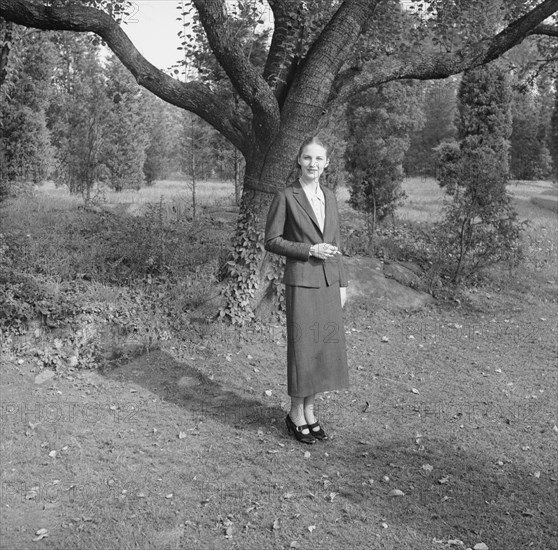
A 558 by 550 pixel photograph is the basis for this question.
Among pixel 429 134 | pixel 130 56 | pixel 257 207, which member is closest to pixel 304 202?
pixel 257 207

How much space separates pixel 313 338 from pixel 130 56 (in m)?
4.38

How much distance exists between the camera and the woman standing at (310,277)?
16.2 ft

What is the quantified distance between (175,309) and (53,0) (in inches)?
161

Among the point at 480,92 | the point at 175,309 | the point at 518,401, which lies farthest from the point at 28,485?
the point at 480,92

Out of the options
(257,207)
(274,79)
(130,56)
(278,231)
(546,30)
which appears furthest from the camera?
(546,30)

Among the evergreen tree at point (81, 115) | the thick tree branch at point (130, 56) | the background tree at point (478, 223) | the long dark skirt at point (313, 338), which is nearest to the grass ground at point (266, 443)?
the long dark skirt at point (313, 338)

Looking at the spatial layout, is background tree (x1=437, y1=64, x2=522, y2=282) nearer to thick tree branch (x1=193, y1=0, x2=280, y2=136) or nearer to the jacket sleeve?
thick tree branch (x1=193, y1=0, x2=280, y2=136)

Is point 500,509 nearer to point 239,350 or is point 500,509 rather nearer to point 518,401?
point 518,401

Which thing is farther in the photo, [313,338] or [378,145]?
[378,145]

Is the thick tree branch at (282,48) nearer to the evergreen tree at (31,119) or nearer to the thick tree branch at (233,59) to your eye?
the thick tree branch at (233,59)

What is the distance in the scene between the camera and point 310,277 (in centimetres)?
496

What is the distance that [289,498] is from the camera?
4.41m

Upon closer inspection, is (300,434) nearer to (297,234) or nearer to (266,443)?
(266,443)

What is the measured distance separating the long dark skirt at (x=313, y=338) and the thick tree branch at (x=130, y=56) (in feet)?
11.7
